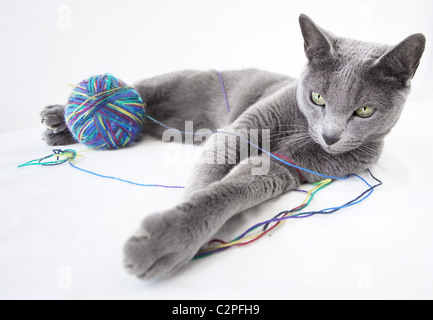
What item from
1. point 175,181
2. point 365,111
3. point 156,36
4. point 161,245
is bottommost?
point 175,181

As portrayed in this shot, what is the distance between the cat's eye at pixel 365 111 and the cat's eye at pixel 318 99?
96 millimetres

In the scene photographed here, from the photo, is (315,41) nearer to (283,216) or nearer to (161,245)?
(283,216)

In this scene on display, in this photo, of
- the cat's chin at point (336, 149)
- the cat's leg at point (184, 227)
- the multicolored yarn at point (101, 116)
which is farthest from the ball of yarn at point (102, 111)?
the cat's chin at point (336, 149)

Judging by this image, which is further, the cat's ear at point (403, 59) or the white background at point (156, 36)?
the white background at point (156, 36)

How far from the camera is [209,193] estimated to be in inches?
27.5

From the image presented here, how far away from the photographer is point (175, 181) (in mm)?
1019

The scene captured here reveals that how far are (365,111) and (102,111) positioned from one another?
0.90 meters

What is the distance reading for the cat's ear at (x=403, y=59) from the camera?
82cm

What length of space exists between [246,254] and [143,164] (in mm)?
626

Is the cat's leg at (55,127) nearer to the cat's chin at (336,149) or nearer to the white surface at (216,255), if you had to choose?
the white surface at (216,255)

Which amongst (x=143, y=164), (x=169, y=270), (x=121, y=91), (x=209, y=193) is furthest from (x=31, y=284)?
(x=121, y=91)

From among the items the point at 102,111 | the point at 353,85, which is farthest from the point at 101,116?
the point at 353,85

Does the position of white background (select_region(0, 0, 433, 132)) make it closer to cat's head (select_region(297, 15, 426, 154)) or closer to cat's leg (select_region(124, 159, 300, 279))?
cat's head (select_region(297, 15, 426, 154))

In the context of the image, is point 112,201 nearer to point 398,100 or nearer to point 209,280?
point 209,280
